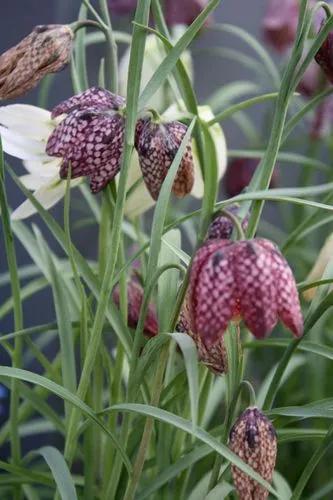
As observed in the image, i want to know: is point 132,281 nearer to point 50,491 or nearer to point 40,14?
point 50,491

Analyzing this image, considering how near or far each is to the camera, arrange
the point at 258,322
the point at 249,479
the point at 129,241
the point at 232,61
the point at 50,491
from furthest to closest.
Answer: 1. the point at 232,61
2. the point at 129,241
3. the point at 50,491
4. the point at 249,479
5. the point at 258,322

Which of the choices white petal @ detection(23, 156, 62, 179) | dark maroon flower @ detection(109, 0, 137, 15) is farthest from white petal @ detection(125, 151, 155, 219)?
dark maroon flower @ detection(109, 0, 137, 15)

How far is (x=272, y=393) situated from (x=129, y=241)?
912mm

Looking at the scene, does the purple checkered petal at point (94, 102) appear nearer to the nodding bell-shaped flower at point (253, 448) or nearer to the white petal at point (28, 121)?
the white petal at point (28, 121)

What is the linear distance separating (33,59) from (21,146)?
0.12 m

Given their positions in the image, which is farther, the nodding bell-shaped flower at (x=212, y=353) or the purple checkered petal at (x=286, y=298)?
the nodding bell-shaped flower at (x=212, y=353)

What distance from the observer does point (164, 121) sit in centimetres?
95

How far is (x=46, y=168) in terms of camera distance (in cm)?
106

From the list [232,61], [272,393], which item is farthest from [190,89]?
[232,61]

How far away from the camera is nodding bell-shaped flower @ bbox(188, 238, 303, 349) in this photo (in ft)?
2.39

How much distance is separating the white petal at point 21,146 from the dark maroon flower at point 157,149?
0.13 meters

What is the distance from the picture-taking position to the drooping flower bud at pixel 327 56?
936 millimetres

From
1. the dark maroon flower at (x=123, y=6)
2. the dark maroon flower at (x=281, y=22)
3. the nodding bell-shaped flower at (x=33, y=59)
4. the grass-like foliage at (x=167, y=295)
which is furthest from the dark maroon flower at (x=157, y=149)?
the dark maroon flower at (x=281, y=22)

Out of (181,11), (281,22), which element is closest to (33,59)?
→ (181,11)
